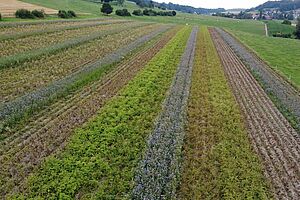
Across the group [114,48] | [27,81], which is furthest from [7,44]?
[27,81]

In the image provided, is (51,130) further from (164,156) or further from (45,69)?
(45,69)

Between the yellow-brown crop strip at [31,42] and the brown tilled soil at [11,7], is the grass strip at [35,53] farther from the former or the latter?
the brown tilled soil at [11,7]

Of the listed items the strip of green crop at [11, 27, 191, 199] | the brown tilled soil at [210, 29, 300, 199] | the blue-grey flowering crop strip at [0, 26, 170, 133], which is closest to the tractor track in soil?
the strip of green crop at [11, 27, 191, 199]

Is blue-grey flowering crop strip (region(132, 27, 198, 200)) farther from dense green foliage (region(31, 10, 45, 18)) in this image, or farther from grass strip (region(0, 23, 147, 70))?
dense green foliage (region(31, 10, 45, 18))

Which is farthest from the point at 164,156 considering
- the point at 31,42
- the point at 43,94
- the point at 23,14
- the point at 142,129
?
the point at 23,14

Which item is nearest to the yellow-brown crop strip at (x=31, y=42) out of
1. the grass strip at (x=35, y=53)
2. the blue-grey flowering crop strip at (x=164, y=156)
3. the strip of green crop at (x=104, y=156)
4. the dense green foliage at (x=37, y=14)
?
the grass strip at (x=35, y=53)

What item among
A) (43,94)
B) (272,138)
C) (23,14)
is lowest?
(272,138)
